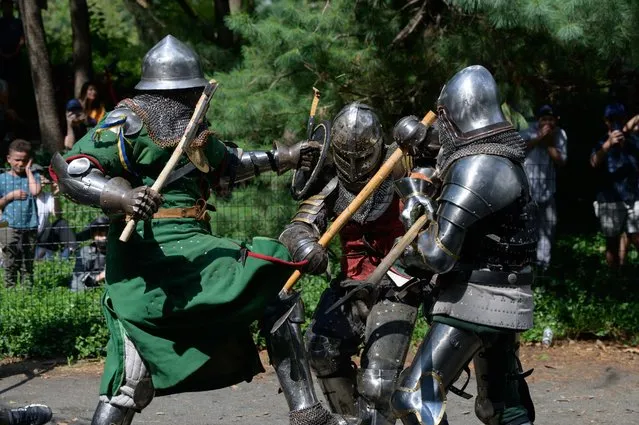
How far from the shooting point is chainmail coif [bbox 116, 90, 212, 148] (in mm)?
4738

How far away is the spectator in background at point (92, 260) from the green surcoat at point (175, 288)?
11.3ft

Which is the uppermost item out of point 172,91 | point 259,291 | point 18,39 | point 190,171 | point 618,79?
point 172,91

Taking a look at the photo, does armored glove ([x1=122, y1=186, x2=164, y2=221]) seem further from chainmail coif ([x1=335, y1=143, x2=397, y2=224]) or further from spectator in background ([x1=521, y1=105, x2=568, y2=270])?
spectator in background ([x1=521, y1=105, x2=568, y2=270])

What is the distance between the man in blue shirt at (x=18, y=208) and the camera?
8117 mm

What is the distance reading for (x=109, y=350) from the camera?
488 cm

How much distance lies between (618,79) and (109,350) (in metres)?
6.05

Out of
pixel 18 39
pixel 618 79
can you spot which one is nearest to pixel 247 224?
pixel 618 79

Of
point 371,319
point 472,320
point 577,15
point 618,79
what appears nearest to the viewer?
point 472,320

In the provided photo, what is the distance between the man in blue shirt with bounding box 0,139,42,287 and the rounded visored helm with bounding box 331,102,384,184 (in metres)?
3.55

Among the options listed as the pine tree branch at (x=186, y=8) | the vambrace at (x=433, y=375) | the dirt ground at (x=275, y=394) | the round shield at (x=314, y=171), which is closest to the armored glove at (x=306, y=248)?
the round shield at (x=314, y=171)

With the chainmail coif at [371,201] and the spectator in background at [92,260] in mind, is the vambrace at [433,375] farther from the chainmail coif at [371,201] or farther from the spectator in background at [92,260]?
the spectator in background at [92,260]

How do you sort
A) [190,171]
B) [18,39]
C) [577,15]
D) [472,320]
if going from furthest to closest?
[18,39], [577,15], [190,171], [472,320]

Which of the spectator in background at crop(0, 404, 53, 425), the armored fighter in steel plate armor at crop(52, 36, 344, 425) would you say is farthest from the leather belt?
the spectator in background at crop(0, 404, 53, 425)

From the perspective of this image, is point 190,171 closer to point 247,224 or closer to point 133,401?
point 133,401
